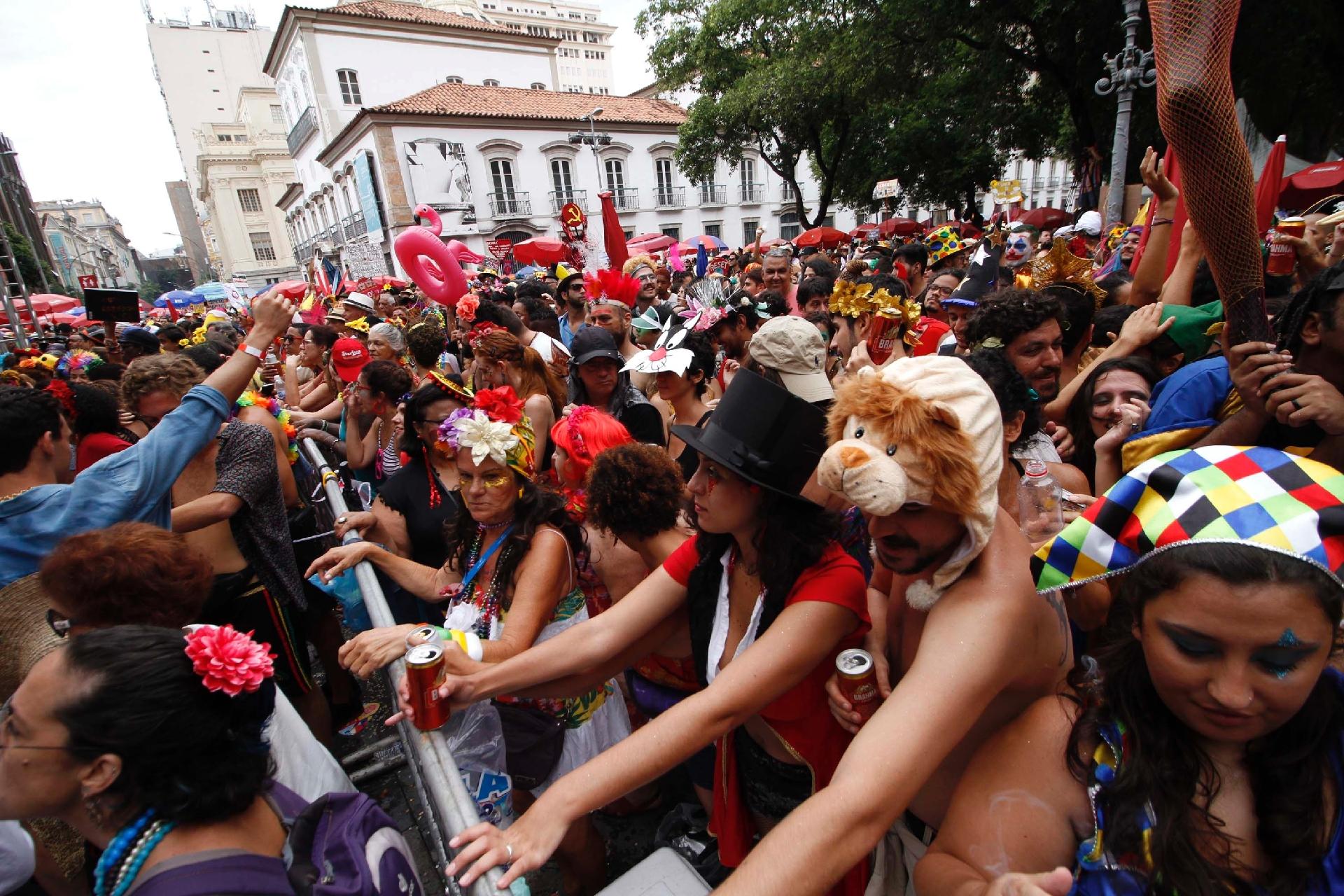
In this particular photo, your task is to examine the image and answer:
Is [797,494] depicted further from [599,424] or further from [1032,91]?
[1032,91]

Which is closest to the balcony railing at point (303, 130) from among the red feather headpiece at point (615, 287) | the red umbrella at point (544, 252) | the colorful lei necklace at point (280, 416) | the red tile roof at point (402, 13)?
the red tile roof at point (402, 13)

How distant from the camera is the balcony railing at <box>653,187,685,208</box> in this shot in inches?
1580

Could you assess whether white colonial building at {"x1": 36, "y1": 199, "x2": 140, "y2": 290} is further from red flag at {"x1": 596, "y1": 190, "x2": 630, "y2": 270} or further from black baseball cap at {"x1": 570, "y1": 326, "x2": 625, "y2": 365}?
black baseball cap at {"x1": 570, "y1": 326, "x2": 625, "y2": 365}

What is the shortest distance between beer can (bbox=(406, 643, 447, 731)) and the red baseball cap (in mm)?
4591

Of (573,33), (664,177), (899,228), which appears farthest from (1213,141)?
(573,33)

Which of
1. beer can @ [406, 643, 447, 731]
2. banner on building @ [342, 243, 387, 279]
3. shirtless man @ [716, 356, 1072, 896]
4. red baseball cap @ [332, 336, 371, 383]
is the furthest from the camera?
banner on building @ [342, 243, 387, 279]

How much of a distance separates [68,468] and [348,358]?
10.3ft

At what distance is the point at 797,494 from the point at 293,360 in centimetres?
653

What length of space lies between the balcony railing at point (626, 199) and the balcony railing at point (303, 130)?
18926 millimetres

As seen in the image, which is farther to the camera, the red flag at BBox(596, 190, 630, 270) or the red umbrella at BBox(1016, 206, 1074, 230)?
the red umbrella at BBox(1016, 206, 1074, 230)

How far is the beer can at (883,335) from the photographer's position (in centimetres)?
441

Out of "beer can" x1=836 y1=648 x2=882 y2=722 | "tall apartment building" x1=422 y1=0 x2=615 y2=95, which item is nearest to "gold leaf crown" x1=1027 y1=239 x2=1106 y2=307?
"beer can" x1=836 y1=648 x2=882 y2=722

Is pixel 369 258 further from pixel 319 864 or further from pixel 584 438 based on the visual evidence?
pixel 319 864

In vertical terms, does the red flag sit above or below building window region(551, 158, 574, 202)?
below
